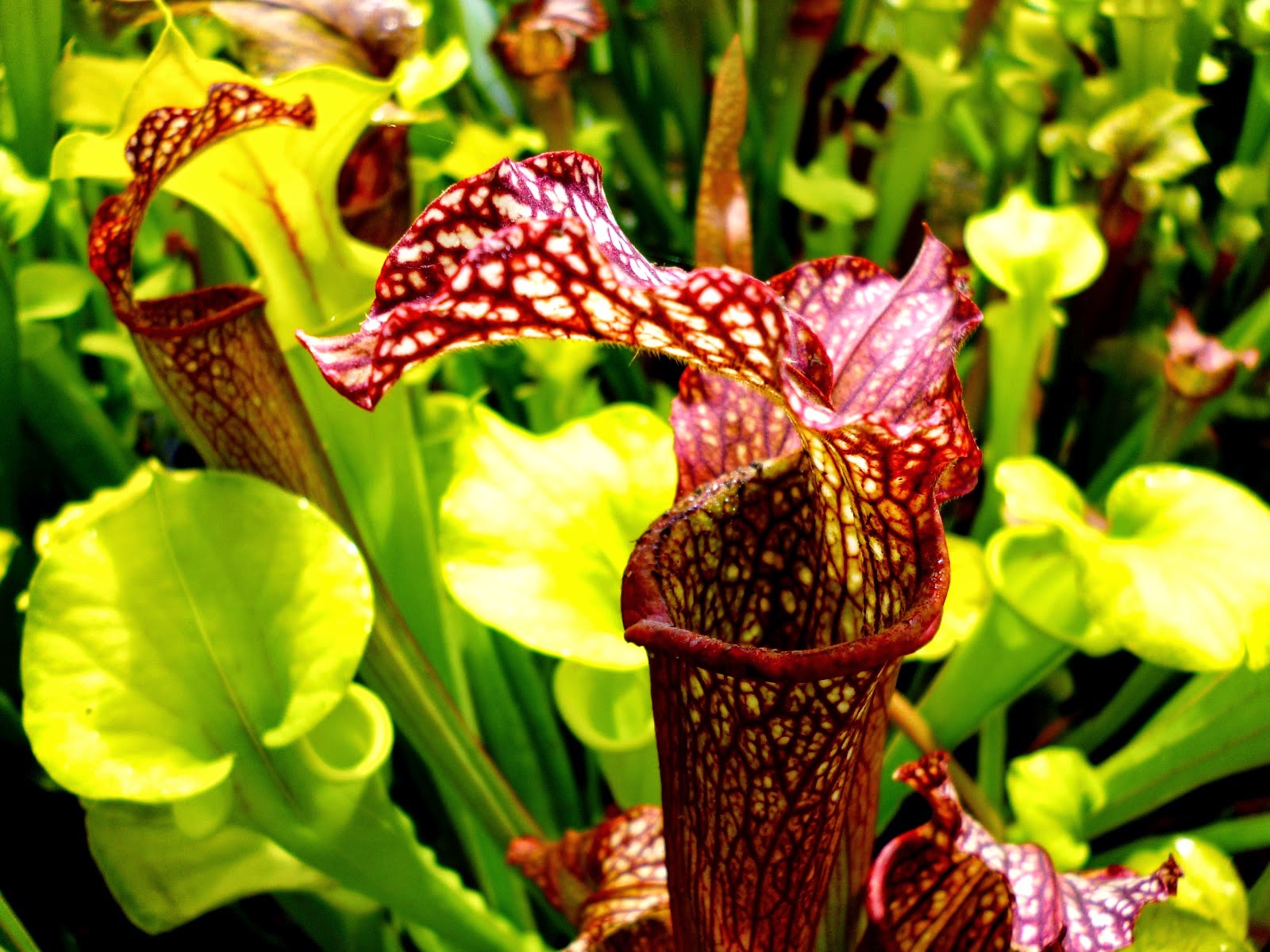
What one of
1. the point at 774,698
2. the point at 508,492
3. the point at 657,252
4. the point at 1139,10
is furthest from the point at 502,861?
the point at 1139,10

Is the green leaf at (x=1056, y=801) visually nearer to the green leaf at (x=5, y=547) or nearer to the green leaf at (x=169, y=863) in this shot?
the green leaf at (x=169, y=863)

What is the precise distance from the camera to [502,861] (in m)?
0.72

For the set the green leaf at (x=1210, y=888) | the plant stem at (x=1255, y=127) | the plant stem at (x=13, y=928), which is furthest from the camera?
the plant stem at (x=1255, y=127)

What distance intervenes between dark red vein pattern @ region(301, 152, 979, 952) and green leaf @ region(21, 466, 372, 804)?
0.17 metres

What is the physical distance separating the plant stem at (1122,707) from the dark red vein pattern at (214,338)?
23.0 inches

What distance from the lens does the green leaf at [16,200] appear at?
1.86 ft

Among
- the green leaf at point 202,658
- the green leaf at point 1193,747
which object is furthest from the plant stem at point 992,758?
the green leaf at point 202,658

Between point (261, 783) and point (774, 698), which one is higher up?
point (774, 698)

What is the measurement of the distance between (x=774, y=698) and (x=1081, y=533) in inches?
9.7

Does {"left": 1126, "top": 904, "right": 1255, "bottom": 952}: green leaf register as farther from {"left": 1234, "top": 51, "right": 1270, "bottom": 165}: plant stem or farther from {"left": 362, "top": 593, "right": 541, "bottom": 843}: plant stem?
{"left": 1234, "top": 51, "right": 1270, "bottom": 165}: plant stem

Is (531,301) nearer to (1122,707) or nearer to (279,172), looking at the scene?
(279,172)

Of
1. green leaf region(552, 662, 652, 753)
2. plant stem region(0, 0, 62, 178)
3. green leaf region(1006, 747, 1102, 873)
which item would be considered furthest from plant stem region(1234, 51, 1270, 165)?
plant stem region(0, 0, 62, 178)

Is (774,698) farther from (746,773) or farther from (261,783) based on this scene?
(261,783)

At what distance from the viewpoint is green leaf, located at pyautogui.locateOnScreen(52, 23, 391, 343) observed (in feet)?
1.58
